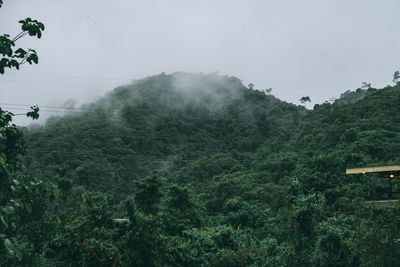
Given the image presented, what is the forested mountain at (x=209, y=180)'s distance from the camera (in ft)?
62.6

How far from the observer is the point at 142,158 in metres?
68.6

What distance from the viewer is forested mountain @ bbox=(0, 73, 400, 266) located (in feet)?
62.6

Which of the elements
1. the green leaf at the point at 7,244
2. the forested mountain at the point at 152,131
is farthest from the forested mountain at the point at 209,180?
the forested mountain at the point at 152,131

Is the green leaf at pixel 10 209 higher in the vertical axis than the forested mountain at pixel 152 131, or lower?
lower

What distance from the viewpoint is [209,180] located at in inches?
2290

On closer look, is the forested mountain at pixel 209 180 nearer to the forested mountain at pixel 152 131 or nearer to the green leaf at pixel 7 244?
the green leaf at pixel 7 244

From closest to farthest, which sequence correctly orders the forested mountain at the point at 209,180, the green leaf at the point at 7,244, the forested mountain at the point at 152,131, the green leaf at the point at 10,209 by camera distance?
1. the green leaf at the point at 7,244
2. the green leaf at the point at 10,209
3. the forested mountain at the point at 209,180
4. the forested mountain at the point at 152,131

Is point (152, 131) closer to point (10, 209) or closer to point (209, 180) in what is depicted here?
point (209, 180)

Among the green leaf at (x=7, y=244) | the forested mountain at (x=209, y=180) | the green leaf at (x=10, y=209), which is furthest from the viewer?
the forested mountain at (x=209, y=180)

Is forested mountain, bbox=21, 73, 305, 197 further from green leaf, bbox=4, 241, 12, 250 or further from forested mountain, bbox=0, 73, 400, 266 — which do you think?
green leaf, bbox=4, 241, 12, 250

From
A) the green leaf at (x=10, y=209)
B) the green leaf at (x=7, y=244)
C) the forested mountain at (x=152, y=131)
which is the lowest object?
the green leaf at (x=7, y=244)

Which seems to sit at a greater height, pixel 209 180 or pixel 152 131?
pixel 152 131

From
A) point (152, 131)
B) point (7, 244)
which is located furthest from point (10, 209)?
point (152, 131)

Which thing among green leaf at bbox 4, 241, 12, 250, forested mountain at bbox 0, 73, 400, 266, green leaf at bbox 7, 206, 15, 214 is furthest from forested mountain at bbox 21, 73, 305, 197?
green leaf at bbox 4, 241, 12, 250
